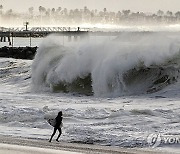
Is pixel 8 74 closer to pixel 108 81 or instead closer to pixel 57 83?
pixel 57 83

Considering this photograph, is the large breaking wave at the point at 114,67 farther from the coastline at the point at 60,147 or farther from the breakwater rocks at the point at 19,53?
the breakwater rocks at the point at 19,53

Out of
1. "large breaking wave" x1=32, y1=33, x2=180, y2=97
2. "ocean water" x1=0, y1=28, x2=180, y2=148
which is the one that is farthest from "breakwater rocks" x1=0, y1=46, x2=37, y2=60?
"large breaking wave" x1=32, y1=33, x2=180, y2=97

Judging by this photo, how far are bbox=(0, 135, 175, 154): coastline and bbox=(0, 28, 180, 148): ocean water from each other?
41 centimetres

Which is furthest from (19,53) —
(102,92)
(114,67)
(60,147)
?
(60,147)

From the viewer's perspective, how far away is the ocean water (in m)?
11.1

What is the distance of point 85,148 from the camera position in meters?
9.31

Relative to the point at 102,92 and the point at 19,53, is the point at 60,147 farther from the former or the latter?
the point at 19,53

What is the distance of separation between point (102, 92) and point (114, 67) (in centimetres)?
187

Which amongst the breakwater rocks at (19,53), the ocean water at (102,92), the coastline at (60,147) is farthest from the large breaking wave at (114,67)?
the breakwater rocks at (19,53)

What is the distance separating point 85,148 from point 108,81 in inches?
388

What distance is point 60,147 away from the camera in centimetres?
944

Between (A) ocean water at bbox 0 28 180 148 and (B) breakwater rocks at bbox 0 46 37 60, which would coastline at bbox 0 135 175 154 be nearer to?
(A) ocean water at bbox 0 28 180 148

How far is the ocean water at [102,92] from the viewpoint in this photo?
1106cm

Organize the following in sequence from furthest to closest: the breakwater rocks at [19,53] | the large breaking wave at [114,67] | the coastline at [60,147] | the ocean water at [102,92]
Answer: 1. the breakwater rocks at [19,53]
2. the large breaking wave at [114,67]
3. the ocean water at [102,92]
4. the coastline at [60,147]
